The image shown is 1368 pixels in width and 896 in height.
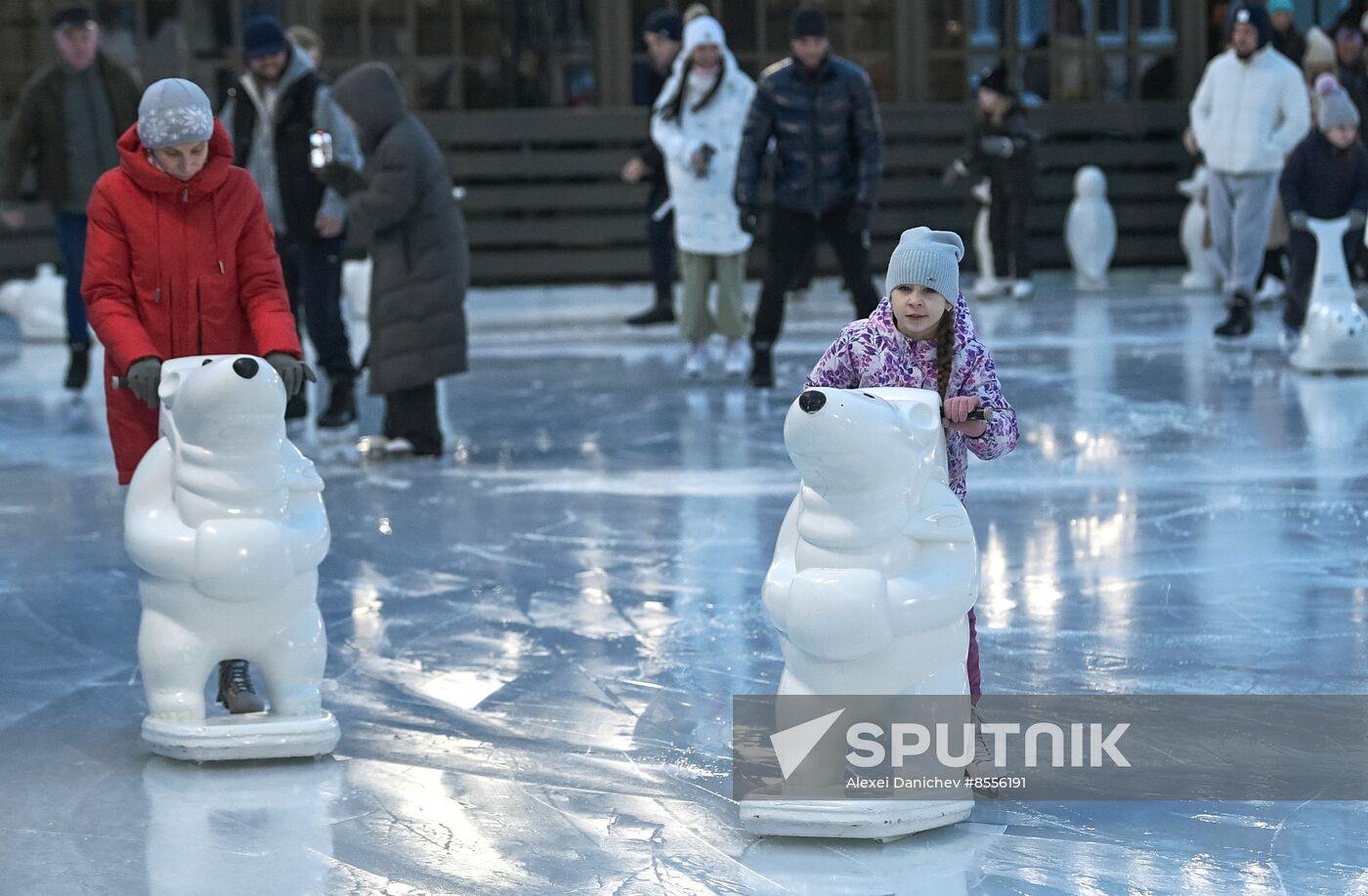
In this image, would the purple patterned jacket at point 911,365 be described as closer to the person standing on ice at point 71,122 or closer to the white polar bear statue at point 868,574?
the white polar bear statue at point 868,574

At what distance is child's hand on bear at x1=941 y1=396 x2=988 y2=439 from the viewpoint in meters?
3.49

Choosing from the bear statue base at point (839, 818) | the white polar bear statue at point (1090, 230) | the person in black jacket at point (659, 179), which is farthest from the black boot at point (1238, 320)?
the bear statue base at point (839, 818)

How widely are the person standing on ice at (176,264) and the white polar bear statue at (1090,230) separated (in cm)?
1056

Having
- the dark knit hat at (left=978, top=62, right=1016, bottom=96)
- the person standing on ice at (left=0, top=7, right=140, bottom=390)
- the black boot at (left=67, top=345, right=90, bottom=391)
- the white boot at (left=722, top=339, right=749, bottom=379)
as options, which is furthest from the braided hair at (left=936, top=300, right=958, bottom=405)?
the dark knit hat at (left=978, top=62, right=1016, bottom=96)

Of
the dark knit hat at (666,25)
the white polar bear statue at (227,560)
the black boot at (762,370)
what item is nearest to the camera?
the white polar bear statue at (227,560)

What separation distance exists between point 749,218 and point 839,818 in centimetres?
557

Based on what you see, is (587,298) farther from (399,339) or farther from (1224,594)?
(1224,594)

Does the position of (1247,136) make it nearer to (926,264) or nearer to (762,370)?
Answer: (762,370)

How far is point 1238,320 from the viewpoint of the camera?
10.5 m

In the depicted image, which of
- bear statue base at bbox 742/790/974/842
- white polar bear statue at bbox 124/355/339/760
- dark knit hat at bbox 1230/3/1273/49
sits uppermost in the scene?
dark knit hat at bbox 1230/3/1273/49

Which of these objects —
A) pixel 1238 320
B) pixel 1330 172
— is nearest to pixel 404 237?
pixel 1330 172

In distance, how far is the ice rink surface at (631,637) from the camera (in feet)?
11.1

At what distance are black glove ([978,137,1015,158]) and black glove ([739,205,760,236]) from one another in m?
5.06

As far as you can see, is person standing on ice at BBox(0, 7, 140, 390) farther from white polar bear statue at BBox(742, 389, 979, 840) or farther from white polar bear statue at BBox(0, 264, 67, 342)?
white polar bear statue at BBox(742, 389, 979, 840)
